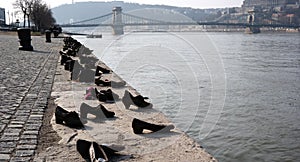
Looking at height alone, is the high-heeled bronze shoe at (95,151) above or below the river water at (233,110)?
above

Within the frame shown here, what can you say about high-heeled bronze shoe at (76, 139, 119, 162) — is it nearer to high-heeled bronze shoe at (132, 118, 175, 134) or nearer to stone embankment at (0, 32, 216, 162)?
stone embankment at (0, 32, 216, 162)

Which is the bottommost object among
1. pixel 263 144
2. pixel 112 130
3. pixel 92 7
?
pixel 263 144

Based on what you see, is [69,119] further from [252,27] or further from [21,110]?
[252,27]

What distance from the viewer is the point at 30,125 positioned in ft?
14.5

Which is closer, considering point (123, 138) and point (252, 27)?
point (123, 138)

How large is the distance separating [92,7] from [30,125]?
156 m

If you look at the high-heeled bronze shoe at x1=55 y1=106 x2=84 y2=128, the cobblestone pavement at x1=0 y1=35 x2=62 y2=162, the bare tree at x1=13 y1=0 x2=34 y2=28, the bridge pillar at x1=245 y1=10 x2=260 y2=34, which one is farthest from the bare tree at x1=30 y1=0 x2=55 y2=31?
the bridge pillar at x1=245 y1=10 x2=260 y2=34

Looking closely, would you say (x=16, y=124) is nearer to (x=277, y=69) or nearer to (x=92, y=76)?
(x=92, y=76)

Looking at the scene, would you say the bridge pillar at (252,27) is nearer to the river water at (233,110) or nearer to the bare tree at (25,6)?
the bare tree at (25,6)

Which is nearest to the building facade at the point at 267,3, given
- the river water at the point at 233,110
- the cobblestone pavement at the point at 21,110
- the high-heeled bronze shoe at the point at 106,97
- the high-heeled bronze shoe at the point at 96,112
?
the river water at the point at 233,110

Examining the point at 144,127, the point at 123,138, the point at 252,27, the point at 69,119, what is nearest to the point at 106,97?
the point at 69,119

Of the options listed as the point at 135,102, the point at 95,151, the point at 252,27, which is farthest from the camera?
the point at 252,27

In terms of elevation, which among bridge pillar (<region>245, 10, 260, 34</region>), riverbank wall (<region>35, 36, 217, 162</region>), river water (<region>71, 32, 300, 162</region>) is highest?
bridge pillar (<region>245, 10, 260, 34</region>)

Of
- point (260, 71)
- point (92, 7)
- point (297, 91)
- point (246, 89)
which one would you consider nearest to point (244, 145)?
point (246, 89)
